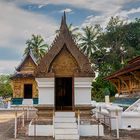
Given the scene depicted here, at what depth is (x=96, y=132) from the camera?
39.1 ft

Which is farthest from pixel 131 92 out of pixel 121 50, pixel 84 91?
pixel 121 50

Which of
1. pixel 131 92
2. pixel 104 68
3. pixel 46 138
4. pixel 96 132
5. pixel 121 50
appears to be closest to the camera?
pixel 46 138

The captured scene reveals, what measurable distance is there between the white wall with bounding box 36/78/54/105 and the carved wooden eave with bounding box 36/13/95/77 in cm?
26

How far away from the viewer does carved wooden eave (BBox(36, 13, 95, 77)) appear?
1244cm

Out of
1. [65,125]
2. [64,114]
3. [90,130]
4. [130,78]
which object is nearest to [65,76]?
[64,114]

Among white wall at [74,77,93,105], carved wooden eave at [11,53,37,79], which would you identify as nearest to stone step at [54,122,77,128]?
white wall at [74,77,93,105]

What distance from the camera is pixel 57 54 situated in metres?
12.6

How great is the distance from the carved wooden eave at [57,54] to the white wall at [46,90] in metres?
0.26

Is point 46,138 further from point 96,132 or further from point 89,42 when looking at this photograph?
point 89,42

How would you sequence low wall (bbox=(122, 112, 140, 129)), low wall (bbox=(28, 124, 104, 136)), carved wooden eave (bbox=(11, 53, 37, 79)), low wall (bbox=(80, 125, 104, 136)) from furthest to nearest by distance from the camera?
carved wooden eave (bbox=(11, 53, 37, 79)), low wall (bbox=(122, 112, 140, 129)), low wall (bbox=(80, 125, 104, 136)), low wall (bbox=(28, 124, 104, 136))

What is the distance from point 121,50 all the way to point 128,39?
9.43 ft

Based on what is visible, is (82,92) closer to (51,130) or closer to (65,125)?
(65,125)

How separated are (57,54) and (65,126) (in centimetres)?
293

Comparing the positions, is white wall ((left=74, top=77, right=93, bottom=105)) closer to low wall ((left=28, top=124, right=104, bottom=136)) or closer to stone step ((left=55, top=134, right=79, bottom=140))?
low wall ((left=28, top=124, right=104, bottom=136))
